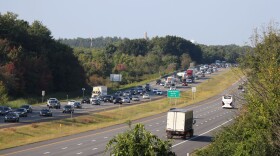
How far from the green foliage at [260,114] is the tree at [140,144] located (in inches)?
302

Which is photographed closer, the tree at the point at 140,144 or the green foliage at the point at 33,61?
the tree at the point at 140,144

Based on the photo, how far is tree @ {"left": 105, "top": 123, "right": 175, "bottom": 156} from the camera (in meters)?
15.0

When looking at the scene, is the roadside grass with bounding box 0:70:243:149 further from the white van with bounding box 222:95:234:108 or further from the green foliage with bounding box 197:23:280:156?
the white van with bounding box 222:95:234:108

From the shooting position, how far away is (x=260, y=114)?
88.5 ft

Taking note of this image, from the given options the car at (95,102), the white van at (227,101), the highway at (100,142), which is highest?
the white van at (227,101)

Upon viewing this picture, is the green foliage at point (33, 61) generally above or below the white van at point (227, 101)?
above

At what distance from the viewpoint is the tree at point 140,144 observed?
15.0 metres

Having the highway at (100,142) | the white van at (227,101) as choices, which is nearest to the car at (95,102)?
the white van at (227,101)

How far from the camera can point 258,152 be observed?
72.4ft

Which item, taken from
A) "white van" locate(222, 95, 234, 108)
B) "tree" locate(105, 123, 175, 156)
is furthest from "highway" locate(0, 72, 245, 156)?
"tree" locate(105, 123, 175, 156)

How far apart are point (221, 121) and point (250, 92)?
39935 mm

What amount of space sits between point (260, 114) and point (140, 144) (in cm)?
1333

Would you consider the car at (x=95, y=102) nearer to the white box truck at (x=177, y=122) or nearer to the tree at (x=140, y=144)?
the white box truck at (x=177, y=122)

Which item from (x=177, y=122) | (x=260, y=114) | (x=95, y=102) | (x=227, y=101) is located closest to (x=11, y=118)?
(x=177, y=122)
